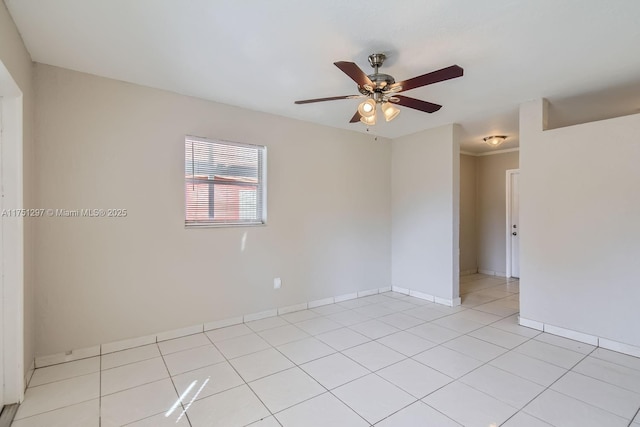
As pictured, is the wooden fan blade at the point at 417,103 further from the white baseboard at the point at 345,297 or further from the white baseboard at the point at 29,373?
the white baseboard at the point at 29,373

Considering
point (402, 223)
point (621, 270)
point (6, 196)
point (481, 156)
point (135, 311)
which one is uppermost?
point (481, 156)

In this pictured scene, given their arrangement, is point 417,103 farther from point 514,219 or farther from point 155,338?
point 514,219

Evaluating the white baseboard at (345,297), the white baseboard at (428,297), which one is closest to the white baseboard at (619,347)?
the white baseboard at (428,297)

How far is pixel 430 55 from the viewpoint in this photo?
92.4 inches

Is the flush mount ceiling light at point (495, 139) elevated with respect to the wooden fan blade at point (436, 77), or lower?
elevated

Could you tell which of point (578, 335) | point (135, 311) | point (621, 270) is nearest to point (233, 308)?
point (135, 311)

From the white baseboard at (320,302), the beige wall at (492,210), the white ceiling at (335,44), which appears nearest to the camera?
the white ceiling at (335,44)

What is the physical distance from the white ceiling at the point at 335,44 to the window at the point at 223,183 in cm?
57

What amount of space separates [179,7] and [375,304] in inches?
150

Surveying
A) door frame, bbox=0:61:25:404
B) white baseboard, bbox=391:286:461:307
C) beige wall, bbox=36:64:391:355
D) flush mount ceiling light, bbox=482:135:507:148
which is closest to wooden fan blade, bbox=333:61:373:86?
beige wall, bbox=36:64:391:355

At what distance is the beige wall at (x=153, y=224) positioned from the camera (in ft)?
8.46

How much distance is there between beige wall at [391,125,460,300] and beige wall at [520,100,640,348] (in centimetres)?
87

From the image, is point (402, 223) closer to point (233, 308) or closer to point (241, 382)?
point (233, 308)

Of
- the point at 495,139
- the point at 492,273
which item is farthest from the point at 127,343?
the point at 492,273
